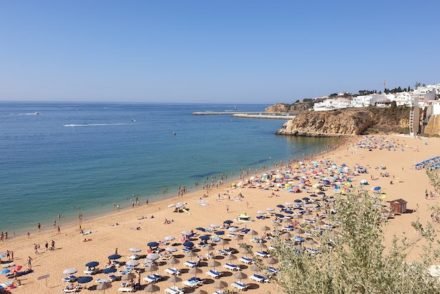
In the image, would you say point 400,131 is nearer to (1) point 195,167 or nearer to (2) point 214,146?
(2) point 214,146

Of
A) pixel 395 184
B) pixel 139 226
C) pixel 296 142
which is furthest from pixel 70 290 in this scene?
pixel 296 142

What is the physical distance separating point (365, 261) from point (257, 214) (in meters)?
22.5

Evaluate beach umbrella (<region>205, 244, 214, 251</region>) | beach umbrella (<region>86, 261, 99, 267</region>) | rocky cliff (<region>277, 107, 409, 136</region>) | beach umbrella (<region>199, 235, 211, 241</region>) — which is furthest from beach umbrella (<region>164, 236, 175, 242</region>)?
rocky cliff (<region>277, 107, 409, 136</region>)

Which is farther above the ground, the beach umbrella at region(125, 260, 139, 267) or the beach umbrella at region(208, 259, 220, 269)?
the beach umbrella at region(125, 260, 139, 267)

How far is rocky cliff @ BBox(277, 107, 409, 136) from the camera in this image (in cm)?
8956

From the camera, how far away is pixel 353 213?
A: 6680mm

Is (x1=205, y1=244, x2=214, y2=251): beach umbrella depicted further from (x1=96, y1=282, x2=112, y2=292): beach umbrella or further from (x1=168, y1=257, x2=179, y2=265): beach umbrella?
(x1=96, y1=282, x2=112, y2=292): beach umbrella

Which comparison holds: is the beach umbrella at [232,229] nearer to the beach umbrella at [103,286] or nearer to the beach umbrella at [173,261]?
the beach umbrella at [173,261]

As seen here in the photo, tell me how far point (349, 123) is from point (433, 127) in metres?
18.2

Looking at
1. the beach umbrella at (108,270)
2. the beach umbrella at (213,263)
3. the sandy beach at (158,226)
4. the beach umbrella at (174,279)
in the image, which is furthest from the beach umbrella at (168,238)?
the beach umbrella at (174,279)

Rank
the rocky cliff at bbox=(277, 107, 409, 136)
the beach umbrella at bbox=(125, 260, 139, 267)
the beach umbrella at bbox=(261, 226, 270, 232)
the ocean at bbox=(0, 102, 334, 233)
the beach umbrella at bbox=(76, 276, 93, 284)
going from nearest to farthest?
the beach umbrella at bbox=(76, 276, 93, 284) < the beach umbrella at bbox=(125, 260, 139, 267) < the beach umbrella at bbox=(261, 226, 270, 232) < the ocean at bbox=(0, 102, 334, 233) < the rocky cliff at bbox=(277, 107, 409, 136)

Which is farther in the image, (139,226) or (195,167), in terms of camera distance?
(195,167)

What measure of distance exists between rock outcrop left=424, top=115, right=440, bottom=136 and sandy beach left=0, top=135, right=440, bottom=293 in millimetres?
39293

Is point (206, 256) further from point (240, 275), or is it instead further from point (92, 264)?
point (92, 264)
